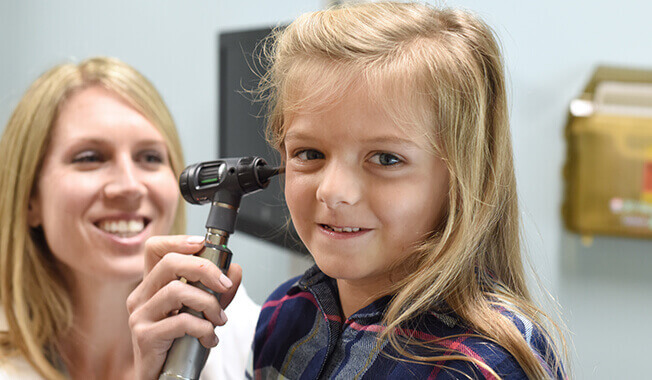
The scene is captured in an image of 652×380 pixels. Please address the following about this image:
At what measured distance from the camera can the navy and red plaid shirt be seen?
0.51m

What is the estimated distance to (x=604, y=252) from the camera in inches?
36.2

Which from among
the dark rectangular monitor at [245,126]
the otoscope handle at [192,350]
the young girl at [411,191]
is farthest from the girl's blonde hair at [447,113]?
the dark rectangular monitor at [245,126]

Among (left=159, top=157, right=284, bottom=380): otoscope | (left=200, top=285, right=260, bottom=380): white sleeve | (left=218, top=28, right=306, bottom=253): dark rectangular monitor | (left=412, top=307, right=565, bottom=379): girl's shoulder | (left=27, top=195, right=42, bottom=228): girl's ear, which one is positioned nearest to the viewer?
(left=412, top=307, right=565, bottom=379): girl's shoulder

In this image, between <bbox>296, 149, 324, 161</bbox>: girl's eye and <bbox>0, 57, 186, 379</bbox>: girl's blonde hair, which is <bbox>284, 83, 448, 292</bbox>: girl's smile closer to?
<bbox>296, 149, 324, 161</bbox>: girl's eye

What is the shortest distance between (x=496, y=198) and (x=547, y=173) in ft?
1.53

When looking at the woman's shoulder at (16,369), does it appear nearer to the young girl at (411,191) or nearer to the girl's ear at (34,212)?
the girl's ear at (34,212)

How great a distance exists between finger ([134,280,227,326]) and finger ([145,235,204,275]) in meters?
0.04

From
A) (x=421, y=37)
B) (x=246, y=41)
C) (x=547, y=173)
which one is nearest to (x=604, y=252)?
(x=547, y=173)

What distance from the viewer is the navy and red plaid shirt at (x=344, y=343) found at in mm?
505

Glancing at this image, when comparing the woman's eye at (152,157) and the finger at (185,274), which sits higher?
the woman's eye at (152,157)

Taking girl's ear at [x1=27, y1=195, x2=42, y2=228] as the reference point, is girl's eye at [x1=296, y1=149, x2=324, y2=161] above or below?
above

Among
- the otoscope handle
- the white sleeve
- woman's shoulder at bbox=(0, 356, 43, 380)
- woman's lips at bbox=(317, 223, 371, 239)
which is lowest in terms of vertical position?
woman's shoulder at bbox=(0, 356, 43, 380)

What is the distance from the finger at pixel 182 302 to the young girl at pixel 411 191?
11cm

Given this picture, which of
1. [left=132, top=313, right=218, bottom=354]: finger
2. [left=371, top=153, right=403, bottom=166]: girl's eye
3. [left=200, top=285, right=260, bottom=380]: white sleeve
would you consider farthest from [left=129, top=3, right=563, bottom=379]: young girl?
[left=200, top=285, right=260, bottom=380]: white sleeve
